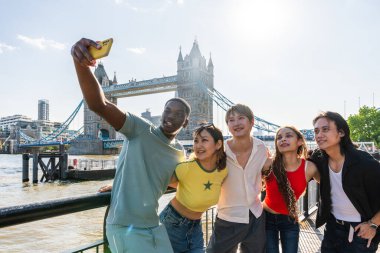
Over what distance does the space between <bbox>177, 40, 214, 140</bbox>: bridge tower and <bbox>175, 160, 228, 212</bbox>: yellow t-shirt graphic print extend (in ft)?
172

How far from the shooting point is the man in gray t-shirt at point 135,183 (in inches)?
65.6

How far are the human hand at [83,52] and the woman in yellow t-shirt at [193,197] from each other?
858mm

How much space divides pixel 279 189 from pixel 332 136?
51cm

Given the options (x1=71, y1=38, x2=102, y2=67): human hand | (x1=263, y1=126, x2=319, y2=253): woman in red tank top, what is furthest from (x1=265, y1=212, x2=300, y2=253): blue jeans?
(x1=71, y1=38, x2=102, y2=67): human hand

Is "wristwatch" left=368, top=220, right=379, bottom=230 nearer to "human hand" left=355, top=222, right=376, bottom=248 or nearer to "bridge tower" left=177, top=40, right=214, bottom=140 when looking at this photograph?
"human hand" left=355, top=222, right=376, bottom=248

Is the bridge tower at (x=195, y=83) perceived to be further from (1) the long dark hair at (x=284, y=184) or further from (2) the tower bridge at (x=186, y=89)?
(1) the long dark hair at (x=284, y=184)

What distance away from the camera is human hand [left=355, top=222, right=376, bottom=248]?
2.07 m

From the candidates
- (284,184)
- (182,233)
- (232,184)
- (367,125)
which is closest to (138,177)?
(182,233)

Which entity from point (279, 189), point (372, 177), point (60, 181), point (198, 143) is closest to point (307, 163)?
point (279, 189)

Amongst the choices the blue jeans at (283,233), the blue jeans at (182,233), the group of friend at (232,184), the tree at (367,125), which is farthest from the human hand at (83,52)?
the tree at (367,125)

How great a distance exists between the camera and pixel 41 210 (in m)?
1.52

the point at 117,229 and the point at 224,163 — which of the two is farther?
the point at 224,163

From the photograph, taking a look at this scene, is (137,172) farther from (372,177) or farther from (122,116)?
(372,177)

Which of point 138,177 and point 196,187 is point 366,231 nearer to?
point 196,187
